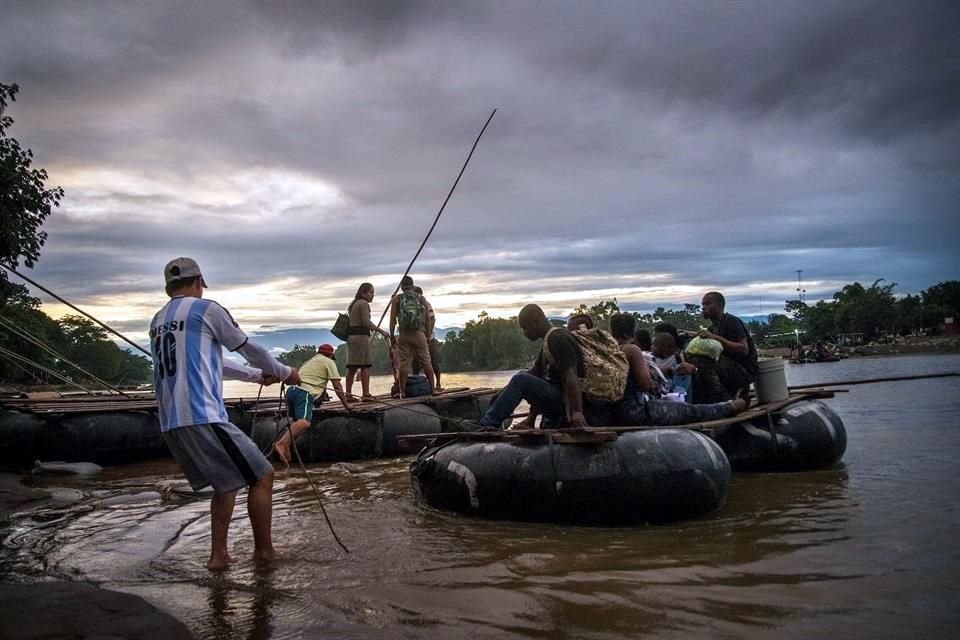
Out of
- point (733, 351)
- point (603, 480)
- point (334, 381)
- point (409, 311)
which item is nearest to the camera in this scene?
point (603, 480)

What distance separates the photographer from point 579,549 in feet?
16.9

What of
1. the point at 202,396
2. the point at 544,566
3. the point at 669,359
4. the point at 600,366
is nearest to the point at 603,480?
the point at 600,366

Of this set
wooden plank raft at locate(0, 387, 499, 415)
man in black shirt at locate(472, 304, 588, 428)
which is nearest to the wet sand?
man in black shirt at locate(472, 304, 588, 428)

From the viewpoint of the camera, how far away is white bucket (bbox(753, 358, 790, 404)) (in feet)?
28.9

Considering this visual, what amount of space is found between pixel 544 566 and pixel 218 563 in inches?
88.3

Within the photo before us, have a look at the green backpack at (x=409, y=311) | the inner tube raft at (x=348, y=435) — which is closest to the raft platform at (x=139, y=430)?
the inner tube raft at (x=348, y=435)

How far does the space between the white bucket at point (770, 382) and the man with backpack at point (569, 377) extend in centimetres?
302

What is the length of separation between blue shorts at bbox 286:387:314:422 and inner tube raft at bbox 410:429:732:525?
12.8 ft

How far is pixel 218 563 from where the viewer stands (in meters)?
4.78

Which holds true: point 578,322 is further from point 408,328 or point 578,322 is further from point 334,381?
point 408,328

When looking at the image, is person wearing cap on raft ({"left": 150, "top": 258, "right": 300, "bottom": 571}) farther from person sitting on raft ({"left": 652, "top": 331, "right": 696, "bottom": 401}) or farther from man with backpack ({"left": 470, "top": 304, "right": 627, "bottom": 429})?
person sitting on raft ({"left": 652, "top": 331, "right": 696, "bottom": 401})

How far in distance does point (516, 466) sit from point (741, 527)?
6.27 ft

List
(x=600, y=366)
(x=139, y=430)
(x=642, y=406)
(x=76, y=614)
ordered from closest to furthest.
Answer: (x=76, y=614) → (x=600, y=366) → (x=642, y=406) → (x=139, y=430)

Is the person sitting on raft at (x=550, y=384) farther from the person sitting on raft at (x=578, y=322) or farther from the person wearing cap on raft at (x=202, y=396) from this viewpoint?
the person wearing cap on raft at (x=202, y=396)
